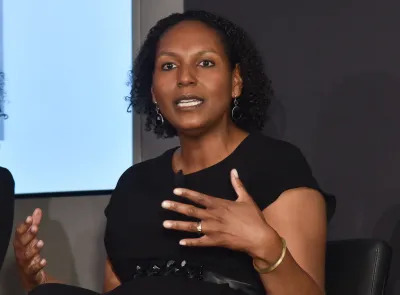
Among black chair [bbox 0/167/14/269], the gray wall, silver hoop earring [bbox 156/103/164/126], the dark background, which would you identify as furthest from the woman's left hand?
the gray wall

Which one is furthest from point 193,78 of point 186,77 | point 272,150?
point 272,150

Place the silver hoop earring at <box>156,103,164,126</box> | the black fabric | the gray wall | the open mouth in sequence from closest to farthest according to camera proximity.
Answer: the black fabric < the open mouth < the silver hoop earring at <box>156,103,164,126</box> < the gray wall

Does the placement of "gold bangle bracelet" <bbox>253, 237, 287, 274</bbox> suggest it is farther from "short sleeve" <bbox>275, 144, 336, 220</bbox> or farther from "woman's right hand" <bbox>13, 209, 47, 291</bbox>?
"woman's right hand" <bbox>13, 209, 47, 291</bbox>

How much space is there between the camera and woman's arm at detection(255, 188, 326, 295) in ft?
4.38

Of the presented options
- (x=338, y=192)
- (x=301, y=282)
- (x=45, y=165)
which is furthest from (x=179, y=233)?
(x=45, y=165)

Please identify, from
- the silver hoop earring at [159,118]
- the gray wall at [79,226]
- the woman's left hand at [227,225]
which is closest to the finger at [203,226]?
the woman's left hand at [227,225]

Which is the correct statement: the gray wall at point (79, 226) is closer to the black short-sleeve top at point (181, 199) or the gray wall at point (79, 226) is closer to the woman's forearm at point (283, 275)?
the black short-sleeve top at point (181, 199)

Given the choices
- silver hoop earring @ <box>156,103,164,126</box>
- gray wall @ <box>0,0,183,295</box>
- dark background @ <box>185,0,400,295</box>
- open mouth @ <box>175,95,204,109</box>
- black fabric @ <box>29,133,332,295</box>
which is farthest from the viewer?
gray wall @ <box>0,0,183,295</box>

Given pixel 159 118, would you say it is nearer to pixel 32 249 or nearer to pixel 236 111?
pixel 236 111

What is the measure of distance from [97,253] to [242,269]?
1.17 meters

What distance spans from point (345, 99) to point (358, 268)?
700 millimetres

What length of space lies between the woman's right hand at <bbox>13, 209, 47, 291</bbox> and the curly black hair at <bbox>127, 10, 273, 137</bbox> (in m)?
0.45

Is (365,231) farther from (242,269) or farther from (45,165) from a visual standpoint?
(45,165)

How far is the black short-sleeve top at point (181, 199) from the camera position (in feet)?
5.02
